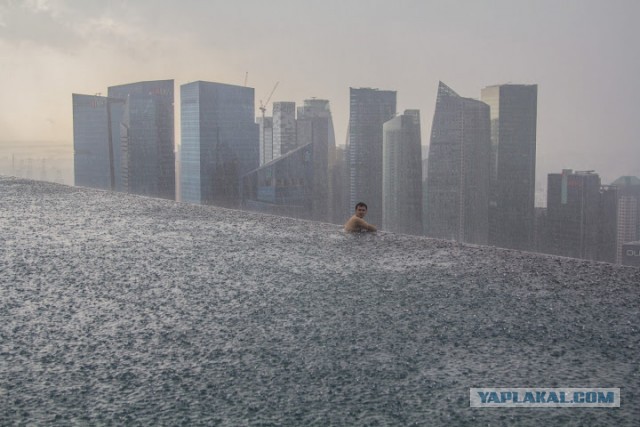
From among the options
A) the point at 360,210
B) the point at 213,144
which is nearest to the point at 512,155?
the point at 213,144

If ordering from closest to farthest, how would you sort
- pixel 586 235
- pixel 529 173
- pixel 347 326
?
pixel 347 326, pixel 586 235, pixel 529 173

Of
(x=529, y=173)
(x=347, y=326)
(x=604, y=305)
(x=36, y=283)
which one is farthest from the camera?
(x=529, y=173)

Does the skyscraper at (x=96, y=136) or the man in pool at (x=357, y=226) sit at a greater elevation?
the skyscraper at (x=96, y=136)

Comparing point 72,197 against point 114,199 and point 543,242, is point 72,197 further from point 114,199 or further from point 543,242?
point 543,242

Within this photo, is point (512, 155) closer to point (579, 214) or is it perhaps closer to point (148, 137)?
point (579, 214)

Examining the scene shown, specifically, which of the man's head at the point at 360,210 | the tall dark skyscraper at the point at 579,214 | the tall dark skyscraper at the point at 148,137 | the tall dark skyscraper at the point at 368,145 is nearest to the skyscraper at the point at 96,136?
the tall dark skyscraper at the point at 148,137

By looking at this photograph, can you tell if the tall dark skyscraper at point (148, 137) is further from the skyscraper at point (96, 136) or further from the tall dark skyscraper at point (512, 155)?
the tall dark skyscraper at point (512, 155)

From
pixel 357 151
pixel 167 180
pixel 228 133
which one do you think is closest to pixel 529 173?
pixel 357 151
